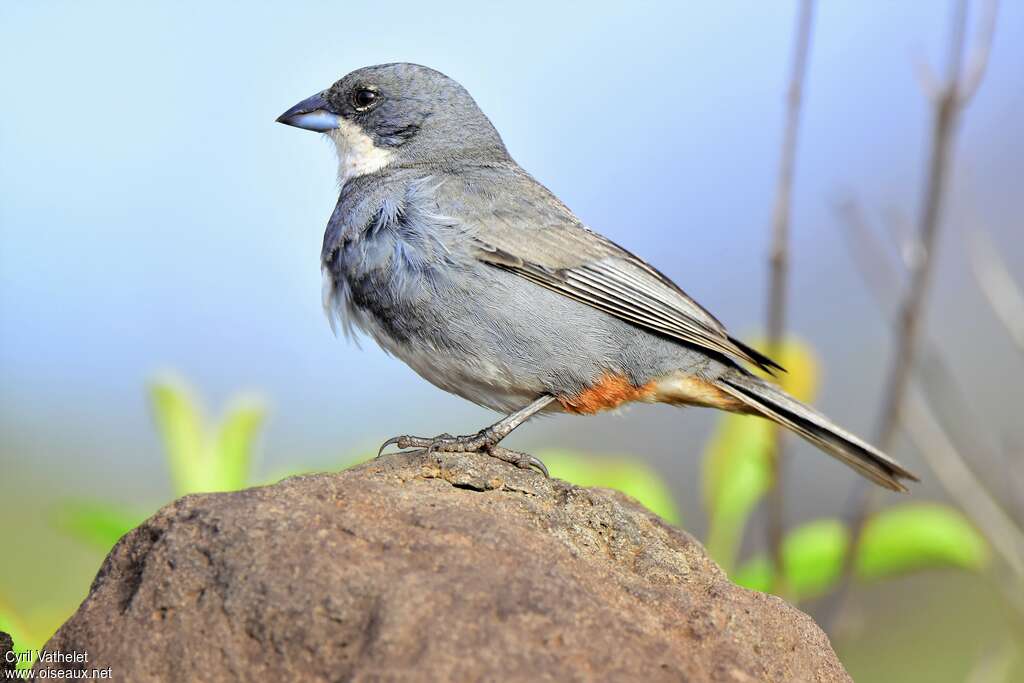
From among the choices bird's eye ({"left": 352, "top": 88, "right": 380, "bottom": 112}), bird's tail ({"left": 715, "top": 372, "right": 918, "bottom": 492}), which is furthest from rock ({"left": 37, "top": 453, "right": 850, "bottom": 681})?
bird's eye ({"left": 352, "top": 88, "right": 380, "bottom": 112})

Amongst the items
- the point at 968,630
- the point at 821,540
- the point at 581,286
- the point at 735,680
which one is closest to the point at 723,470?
the point at 821,540

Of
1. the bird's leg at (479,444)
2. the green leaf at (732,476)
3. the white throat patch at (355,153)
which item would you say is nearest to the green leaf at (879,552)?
the green leaf at (732,476)

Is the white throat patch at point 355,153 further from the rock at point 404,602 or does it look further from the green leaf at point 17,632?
the green leaf at point 17,632

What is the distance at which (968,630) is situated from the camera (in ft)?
28.9

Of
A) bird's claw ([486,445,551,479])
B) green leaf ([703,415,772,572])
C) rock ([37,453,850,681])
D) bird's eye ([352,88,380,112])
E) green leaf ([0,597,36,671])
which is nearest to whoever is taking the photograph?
rock ([37,453,850,681])

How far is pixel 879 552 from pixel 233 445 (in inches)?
101

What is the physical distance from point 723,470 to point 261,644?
2705 mm

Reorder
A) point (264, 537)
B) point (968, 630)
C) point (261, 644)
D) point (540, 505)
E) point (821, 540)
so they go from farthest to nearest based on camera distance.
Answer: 1. point (968, 630)
2. point (821, 540)
3. point (540, 505)
4. point (264, 537)
5. point (261, 644)

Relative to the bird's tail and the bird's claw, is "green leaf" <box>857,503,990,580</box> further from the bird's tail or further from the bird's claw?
the bird's claw

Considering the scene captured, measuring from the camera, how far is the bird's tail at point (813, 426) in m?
4.88

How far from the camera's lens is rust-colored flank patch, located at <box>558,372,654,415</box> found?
5.00 meters

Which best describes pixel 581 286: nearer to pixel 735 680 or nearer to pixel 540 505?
pixel 540 505

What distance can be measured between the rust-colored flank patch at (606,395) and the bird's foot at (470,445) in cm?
58

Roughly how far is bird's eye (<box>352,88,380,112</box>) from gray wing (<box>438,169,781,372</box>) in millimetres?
851
